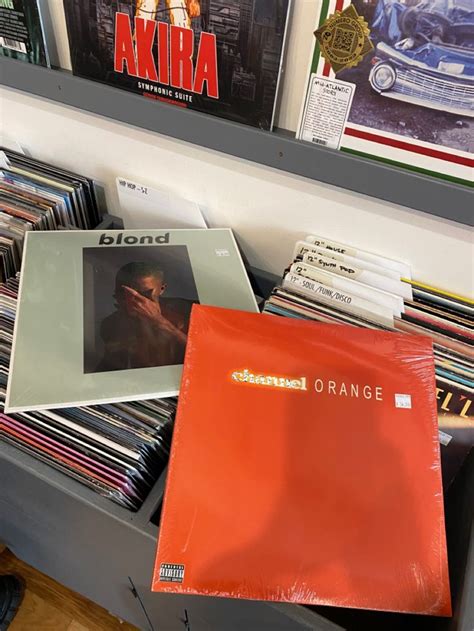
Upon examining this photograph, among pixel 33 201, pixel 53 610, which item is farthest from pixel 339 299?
pixel 53 610

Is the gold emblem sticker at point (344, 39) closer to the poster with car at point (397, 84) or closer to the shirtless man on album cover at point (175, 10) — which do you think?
the poster with car at point (397, 84)

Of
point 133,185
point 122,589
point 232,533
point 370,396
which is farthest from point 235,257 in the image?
point 122,589

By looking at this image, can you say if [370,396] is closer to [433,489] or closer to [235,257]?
[433,489]

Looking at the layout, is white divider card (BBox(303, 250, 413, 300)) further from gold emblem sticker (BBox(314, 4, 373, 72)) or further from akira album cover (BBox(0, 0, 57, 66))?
akira album cover (BBox(0, 0, 57, 66))

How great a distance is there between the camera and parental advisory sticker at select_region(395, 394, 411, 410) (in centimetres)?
67

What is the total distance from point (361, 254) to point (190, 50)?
0.40 metres

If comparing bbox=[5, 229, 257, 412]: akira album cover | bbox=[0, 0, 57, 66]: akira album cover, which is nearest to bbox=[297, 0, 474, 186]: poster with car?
bbox=[5, 229, 257, 412]: akira album cover

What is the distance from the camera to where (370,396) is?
67cm

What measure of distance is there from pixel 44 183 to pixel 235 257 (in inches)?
15.9

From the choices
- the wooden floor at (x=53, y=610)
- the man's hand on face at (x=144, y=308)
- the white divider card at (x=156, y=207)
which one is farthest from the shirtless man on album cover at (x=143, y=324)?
the wooden floor at (x=53, y=610)

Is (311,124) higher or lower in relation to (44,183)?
higher

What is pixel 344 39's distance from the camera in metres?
0.62

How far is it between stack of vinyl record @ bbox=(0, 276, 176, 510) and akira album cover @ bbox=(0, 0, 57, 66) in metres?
0.51

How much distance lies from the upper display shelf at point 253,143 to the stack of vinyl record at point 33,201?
16 centimetres
